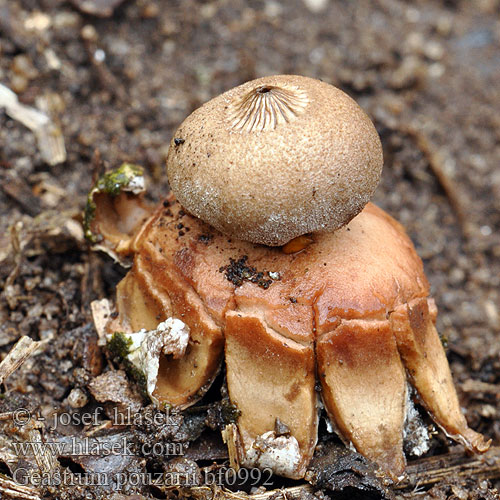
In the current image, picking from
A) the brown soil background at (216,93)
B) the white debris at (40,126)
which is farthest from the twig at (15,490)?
the white debris at (40,126)

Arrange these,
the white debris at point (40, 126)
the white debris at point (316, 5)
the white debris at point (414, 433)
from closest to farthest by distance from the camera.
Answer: the white debris at point (414, 433) → the white debris at point (40, 126) → the white debris at point (316, 5)

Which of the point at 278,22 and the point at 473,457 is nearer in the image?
the point at 473,457

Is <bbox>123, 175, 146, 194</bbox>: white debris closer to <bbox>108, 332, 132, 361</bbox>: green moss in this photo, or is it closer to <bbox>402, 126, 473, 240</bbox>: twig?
<bbox>108, 332, 132, 361</bbox>: green moss

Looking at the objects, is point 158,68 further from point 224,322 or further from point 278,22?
point 224,322

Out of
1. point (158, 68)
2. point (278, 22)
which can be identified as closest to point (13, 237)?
point (158, 68)

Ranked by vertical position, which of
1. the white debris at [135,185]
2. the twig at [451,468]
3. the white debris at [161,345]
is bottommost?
the twig at [451,468]

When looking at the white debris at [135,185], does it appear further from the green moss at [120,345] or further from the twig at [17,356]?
the twig at [17,356]

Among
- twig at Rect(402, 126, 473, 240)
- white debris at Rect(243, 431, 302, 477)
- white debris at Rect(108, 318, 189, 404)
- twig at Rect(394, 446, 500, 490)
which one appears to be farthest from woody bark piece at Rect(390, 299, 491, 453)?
twig at Rect(402, 126, 473, 240)
